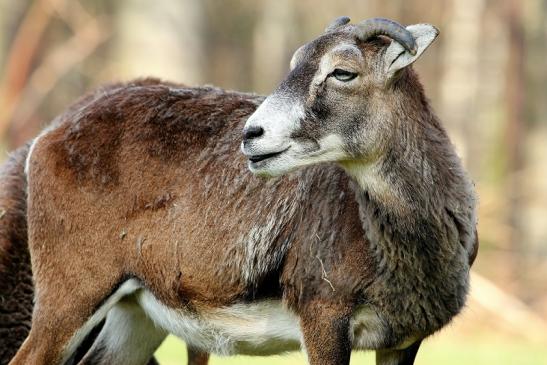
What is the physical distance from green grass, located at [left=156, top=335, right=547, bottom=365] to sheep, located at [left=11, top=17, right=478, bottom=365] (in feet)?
14.5

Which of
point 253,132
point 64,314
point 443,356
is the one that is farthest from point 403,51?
point 443,356

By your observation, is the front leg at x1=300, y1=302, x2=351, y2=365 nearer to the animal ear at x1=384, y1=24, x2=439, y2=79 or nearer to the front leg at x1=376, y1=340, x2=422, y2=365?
the front leg at x1=376, y1=340, x2=422, y2=365

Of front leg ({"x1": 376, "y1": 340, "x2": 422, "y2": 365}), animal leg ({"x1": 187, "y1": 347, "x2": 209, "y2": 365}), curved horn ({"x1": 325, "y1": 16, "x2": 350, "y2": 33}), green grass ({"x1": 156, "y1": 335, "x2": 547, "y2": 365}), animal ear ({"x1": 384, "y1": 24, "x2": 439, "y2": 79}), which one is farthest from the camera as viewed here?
green grass ({"x1": 156, "y1": 335, "x2": 547, "y2": 365})

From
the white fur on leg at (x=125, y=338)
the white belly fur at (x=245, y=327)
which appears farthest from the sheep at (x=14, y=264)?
the white belly fur at (x=245, y=327)

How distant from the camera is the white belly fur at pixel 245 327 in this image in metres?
7.05

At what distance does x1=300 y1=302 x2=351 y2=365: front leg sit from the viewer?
6902 mm

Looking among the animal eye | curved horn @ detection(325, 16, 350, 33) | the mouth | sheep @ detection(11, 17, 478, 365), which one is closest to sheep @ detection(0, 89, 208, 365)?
sheep @ detection(11, 17, 478, 365)

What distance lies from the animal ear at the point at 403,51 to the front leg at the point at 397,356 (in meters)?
1.88

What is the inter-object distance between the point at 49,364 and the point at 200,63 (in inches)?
536

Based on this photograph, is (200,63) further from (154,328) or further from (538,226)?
(154,328)

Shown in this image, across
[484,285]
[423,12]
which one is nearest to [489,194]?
[484,285]

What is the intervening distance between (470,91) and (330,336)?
814 inches

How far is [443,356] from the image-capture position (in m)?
13.9

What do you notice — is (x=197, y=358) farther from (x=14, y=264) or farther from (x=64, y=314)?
(x=64, y=314)
